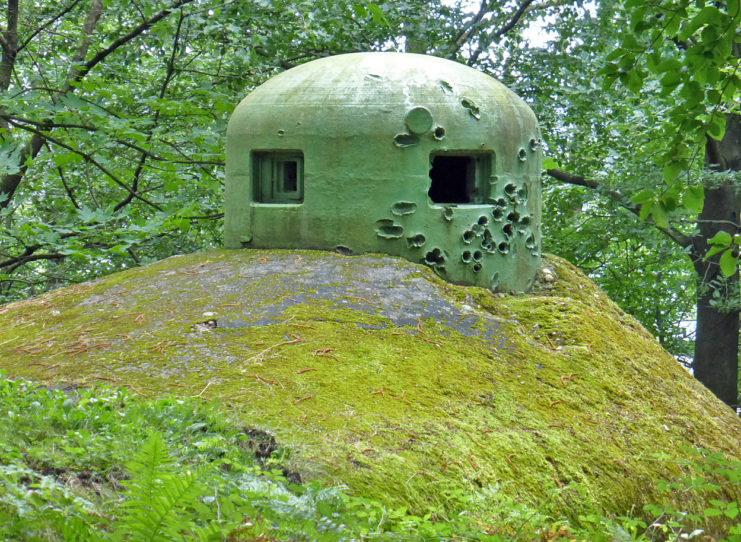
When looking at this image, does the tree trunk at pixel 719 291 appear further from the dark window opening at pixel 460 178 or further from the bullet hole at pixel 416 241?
the bullet hole at pixel 416 241

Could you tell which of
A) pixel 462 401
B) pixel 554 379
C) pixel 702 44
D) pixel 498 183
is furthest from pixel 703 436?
pixel 702 44

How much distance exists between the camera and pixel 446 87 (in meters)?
6.55

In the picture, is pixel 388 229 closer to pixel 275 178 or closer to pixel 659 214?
pixel 275 178

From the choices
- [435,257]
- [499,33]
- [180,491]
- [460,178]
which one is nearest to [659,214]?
[180,491]

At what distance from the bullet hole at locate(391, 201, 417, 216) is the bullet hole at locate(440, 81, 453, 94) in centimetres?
99

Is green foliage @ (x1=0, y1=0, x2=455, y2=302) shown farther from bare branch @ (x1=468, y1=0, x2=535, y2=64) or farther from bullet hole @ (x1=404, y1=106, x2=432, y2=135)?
bullet hole @ (x1=404, y1=106, x2=432, y2=135)

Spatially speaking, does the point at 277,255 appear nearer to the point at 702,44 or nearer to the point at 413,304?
the point at 413,304

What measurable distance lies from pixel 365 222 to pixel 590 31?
6.31 meters

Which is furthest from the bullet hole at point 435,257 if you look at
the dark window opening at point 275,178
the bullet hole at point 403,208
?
the dark window opening at point 275,178

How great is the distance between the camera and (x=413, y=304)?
571cm

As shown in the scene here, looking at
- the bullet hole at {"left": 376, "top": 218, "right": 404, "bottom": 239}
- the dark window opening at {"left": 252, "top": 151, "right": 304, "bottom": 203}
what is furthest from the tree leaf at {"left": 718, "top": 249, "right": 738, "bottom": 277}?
the dark window opening at {"left": 252, "top": 151, "right": 304, "bottom": 203}

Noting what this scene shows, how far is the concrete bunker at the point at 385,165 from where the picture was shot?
6.38 metres

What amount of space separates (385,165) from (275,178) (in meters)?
1.09

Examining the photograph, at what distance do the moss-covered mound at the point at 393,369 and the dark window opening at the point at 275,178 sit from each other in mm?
645
